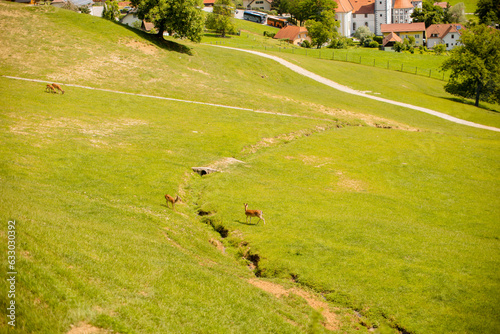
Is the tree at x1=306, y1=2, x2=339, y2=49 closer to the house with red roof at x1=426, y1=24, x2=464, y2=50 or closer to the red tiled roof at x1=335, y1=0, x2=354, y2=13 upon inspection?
the red tiled roof at x1=335, y1=0, x2=354, y2=13

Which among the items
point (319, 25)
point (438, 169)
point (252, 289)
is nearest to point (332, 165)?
point (438, 169)

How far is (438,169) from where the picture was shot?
39469 mm

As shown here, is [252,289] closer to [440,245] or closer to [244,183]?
[440,245]

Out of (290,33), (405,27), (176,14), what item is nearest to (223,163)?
(176,14)

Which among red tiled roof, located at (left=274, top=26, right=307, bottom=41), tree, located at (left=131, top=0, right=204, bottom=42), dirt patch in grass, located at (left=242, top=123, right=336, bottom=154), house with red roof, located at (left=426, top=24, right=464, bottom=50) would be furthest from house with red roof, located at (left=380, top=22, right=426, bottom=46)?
dirt patch in grass, located at (left=242, top=123, right=336, bottom=154)

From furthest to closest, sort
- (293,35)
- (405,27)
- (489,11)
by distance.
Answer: (489,11) < (405,27) < (293,35)

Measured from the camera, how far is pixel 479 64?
81000mm

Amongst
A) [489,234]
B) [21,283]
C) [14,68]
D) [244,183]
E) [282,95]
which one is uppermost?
[14,68]

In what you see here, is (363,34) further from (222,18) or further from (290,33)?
(222,18)

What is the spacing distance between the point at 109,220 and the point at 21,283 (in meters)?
9.33

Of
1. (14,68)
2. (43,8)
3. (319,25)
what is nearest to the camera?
(14,68)

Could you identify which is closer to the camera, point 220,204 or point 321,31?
point 220,204

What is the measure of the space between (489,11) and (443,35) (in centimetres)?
2703

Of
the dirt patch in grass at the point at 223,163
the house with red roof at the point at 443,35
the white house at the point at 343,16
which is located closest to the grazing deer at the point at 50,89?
the dirt patch in grass at the point at 223,163
